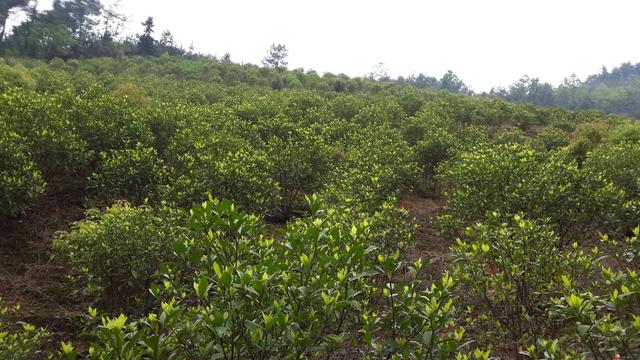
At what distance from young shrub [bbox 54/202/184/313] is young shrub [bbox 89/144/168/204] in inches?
108

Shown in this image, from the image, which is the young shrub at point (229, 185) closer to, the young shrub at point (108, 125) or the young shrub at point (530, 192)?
the young shrub at point (108, 125)

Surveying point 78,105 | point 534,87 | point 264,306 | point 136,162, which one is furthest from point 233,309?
point 534,87

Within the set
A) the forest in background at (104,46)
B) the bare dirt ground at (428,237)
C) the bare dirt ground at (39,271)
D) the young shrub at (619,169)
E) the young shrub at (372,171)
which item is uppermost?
the forest in background at (104,46)

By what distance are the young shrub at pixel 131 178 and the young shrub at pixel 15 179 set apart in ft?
3.88

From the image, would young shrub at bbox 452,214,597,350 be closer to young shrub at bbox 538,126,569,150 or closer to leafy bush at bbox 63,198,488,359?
leafy bush at bbox 63,198,488,359

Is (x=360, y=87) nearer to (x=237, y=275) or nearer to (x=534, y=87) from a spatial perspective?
(x=237, y=275)

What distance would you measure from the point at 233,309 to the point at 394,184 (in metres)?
9.33

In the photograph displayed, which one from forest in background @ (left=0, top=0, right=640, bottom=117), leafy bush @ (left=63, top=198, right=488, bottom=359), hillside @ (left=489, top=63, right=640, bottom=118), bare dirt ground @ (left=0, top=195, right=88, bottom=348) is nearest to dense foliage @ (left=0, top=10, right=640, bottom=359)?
leafy bush @ (left=63, top=198, right=488, bottom=359)

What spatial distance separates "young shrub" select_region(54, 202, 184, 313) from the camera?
611 centimetres

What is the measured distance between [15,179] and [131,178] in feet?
→ 6.76

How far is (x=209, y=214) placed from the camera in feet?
11.1

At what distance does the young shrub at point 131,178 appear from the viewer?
9.16m

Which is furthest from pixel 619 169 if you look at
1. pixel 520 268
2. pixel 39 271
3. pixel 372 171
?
pixel 39 271

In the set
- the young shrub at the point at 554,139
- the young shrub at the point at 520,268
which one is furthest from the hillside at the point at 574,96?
the young shrub at the point at 520,268
